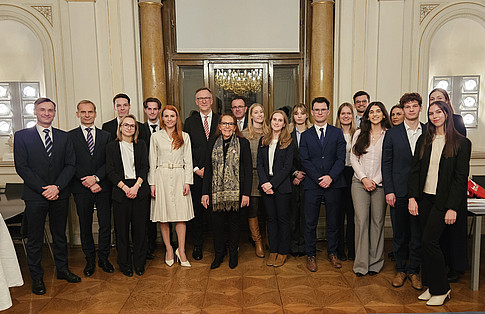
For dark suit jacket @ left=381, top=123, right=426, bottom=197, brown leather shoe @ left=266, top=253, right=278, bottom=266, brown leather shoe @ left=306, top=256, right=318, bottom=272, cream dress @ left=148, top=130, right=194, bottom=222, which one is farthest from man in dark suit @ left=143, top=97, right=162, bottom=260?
dark suit jacket @ left=381, top=123, right=426, bottom=197

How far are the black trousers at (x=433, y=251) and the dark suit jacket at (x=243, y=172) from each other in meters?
1.70

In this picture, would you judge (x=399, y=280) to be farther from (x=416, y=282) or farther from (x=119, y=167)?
(x=119, y=167)

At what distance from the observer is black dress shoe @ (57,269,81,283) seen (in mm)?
3695

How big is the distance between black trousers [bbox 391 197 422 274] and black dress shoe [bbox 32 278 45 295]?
338 centimetres

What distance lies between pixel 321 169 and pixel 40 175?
9.09 feet

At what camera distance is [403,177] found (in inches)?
134

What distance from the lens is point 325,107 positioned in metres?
3.85

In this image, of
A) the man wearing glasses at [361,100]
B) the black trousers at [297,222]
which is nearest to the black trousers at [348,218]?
the black trousers at [297,222]

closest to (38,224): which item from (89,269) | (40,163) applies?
(40,163)

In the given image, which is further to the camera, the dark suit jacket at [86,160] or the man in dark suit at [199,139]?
the man in dark suit at [199,139]

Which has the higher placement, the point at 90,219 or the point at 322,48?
the point at 322,48

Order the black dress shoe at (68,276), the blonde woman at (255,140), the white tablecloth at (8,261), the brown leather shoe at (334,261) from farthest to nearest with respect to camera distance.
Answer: the blonde woman at (255,140)
the brown leather shoe at (334,261)
the black dress shoe at (68,276)
the white tablecloth at (8,261)

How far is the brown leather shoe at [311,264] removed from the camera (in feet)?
12.7

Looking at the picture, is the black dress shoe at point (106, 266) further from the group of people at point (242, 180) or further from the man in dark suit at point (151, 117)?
the man in dark suit at point (151, 117)
